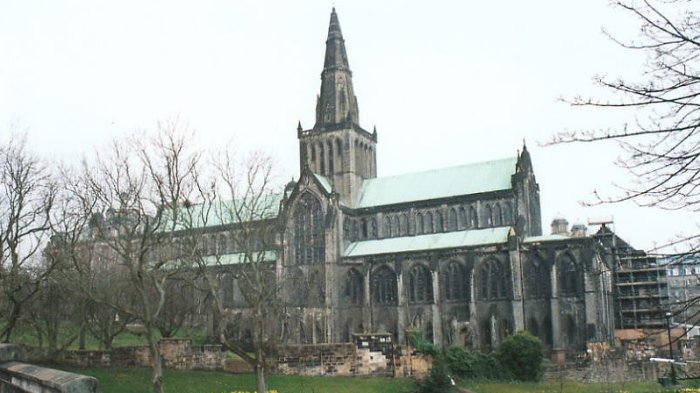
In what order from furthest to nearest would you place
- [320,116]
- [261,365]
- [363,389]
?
[320,116] < [363,389] < [261,365]

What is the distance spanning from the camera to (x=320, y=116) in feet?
261

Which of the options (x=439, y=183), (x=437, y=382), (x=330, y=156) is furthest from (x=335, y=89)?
(x=437, y=382)

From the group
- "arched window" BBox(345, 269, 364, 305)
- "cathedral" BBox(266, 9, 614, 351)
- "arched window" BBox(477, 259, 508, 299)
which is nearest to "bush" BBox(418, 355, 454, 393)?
"cathedral" BBox(266, 9, 614, 351)

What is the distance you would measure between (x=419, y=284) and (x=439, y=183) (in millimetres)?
12321

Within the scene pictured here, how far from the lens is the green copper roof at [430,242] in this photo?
66.8 meters

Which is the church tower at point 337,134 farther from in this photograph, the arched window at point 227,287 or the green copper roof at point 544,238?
the green copper roof at point 544,238

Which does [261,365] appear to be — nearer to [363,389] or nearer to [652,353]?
[363,389]

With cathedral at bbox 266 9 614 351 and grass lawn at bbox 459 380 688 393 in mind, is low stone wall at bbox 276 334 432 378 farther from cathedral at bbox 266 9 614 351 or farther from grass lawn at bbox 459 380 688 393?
cathedral at bbox 266 9 614 351

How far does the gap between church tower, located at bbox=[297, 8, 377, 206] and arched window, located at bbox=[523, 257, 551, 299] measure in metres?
21.4

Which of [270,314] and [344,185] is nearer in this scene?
[270,314]

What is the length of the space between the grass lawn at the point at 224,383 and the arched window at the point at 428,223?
1502 inches

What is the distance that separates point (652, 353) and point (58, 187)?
36928 mm

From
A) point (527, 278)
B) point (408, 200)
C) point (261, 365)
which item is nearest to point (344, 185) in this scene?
point (408, 200)

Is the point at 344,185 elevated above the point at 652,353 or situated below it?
above
